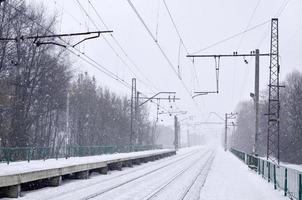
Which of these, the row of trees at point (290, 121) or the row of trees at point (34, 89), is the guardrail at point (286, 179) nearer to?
the row of trees at point (34, 89)

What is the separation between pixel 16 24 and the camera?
1672 inches

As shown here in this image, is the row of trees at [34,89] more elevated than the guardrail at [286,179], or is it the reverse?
the row of trees at [34,89]

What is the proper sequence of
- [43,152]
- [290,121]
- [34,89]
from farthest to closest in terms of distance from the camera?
[290,121] → [34,89] → [43,152]

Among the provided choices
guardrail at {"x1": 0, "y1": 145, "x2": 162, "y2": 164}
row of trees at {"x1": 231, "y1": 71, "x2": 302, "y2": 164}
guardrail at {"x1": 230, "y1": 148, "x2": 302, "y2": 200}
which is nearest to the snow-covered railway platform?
guardrail at {"x1": 0, "y1": 145, "x2": 162, "y2": 164}

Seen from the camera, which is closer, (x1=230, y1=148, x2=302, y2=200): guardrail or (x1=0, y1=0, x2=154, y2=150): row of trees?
(x1=230, y1=148, x2=302, y2=200): guardrail

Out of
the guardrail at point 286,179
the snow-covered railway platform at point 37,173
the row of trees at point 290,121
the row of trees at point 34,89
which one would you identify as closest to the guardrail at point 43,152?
the snow-covered railway platform at point 37,173

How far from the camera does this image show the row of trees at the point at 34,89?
138 ft

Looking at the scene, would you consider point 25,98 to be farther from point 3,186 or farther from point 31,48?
point 3,186

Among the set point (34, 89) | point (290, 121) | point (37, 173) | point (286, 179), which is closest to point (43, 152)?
point (37, 173)

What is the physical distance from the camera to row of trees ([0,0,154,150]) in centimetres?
4216

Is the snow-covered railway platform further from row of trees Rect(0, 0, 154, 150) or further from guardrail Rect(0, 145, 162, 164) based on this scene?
row of trees Rect(0, 0, 154, 150)

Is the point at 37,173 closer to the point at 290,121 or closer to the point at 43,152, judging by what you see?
the point at 43,152

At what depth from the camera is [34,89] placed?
5072 cm

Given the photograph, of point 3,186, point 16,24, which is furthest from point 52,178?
point 16,24
